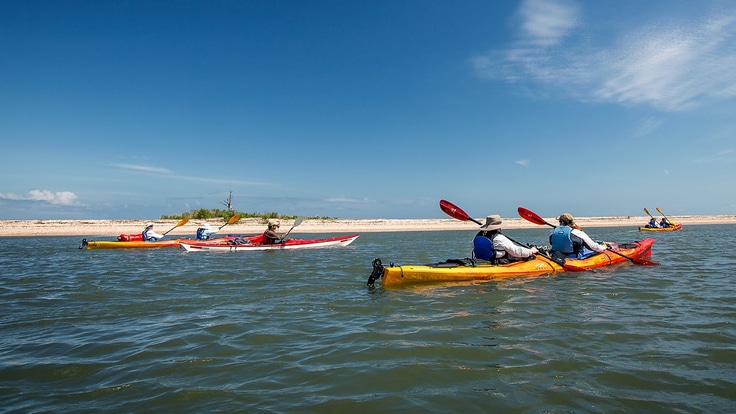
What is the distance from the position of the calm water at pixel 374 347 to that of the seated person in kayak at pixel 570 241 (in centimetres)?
109

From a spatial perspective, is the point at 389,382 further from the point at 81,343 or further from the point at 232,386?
the point at 81,343

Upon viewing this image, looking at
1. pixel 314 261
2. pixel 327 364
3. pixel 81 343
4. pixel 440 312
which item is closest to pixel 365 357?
pixel 327 364

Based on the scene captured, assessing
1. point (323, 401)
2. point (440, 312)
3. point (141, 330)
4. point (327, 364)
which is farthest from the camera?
point (440, 312)

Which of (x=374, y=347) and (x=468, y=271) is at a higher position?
(x=468, y=271)

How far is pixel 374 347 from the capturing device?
192 inches

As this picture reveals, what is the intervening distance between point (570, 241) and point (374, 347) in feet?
24.6

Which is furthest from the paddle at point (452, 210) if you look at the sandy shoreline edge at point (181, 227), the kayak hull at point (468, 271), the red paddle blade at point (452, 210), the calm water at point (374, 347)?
the sandy shoreline edge at point (181, 227)

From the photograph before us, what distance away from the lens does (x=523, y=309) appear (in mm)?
6547

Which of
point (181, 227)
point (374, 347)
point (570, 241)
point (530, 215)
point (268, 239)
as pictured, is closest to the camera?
point (374, 347)

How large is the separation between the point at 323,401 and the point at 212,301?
4.99 meters

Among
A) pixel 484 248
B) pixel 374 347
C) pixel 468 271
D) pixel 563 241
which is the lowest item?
pixel 374 347

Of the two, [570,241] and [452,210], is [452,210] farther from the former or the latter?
[570,241]

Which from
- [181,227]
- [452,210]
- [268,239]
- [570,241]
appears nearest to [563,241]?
[570,241]

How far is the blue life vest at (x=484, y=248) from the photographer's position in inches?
363
